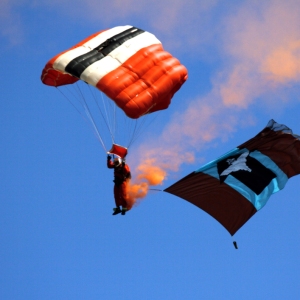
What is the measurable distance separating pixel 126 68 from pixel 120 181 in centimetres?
280

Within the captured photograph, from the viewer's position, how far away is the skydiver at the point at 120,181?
23.4 m

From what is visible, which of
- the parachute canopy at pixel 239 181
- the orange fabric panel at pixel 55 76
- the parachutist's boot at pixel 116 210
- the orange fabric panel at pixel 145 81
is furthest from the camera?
the parachute canopy at pixel 239 181

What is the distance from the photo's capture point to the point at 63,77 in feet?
84.9

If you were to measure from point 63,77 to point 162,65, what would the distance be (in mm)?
3011

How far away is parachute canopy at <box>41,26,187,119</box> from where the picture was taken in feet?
76.8

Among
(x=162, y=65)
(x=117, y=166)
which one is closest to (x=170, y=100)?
(x=162, y=65)

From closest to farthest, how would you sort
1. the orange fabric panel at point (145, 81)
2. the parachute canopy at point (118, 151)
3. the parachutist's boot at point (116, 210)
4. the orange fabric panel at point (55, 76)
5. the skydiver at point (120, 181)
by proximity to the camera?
the orange fabric panel at point (145, 81) → the skydiver at point (120, 181) → the parachute canopy at point (118, 151) → the parachutist's boot at point (116, 210) → the orange fabric panel at point (55, 76)

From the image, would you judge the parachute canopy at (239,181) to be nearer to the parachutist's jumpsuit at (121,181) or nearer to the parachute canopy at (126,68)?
the parachutist's jumpsuit at (121,181)

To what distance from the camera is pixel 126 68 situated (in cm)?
2419

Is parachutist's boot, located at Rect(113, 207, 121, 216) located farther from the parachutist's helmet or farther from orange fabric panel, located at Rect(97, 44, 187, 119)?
orange fabric panel, located at Rect(97, 44, 187, 119)

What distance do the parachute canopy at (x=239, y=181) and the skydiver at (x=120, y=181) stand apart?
5.24 ft

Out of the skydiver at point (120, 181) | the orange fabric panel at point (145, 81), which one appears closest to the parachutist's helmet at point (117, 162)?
the skydiver at point (120, 181)

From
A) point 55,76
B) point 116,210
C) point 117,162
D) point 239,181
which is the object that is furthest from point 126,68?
point 239,181

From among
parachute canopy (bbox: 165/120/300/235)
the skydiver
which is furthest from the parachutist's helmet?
parachute canopy (bbox: 165/120/300/235)
